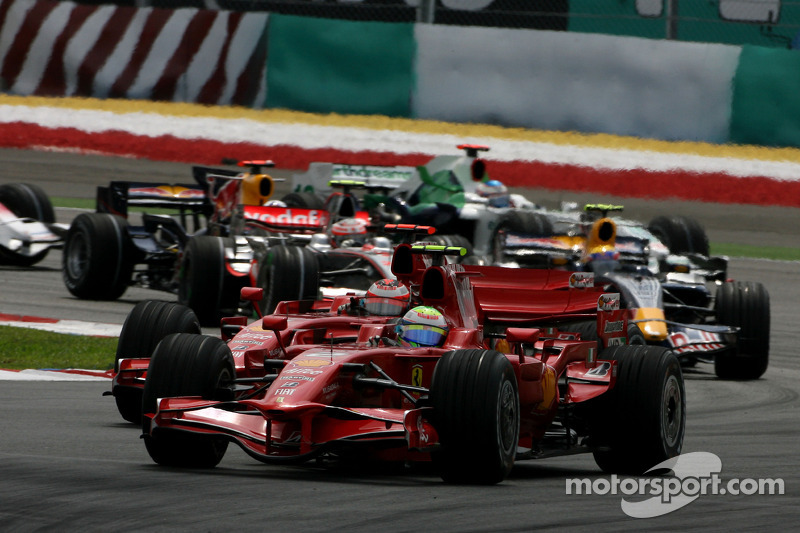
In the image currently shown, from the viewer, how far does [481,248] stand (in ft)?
65.4

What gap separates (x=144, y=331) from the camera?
9.34 metres

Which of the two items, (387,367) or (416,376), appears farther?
(416,376)

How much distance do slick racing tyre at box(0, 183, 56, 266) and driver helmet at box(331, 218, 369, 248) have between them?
207 inches

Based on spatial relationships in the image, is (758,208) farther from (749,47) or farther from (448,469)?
(448,469)

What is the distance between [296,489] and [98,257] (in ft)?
36.7

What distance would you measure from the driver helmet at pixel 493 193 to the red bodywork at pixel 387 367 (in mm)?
9664

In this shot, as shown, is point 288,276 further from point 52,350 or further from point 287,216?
point 52,350

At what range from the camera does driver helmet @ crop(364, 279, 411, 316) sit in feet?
30.2

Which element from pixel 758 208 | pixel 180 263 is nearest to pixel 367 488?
pixel 180 263

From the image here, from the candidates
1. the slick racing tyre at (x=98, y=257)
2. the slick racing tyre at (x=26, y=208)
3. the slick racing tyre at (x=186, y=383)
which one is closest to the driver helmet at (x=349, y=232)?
the slick racing tyre at (x=98, y=257)

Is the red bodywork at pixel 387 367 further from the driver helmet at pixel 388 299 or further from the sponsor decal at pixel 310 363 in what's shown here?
the driver helmet at pixel 388 299

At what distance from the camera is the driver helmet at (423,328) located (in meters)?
8.52

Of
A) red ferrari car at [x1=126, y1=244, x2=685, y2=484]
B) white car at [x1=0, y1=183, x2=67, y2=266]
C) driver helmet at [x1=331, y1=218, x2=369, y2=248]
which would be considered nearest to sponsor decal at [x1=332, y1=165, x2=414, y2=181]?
driver helmet at [x1=331, y1=218, x2=369, y2=248]

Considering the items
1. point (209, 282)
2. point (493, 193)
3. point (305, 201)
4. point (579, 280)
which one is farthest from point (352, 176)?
point (579, 280)
